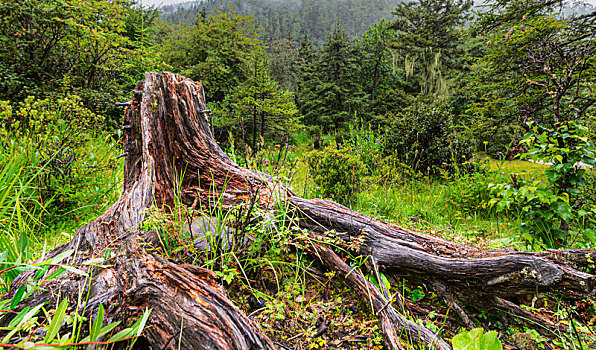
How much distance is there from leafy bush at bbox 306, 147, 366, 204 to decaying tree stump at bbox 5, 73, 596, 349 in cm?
124

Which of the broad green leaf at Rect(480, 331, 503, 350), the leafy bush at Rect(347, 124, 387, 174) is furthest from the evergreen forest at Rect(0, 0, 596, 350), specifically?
the leafy bush at Rect(347, 124, 387, 174)

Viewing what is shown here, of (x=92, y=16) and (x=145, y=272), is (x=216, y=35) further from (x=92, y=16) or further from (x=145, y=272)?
(x=145, y=272)

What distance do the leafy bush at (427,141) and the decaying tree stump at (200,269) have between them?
142 inches

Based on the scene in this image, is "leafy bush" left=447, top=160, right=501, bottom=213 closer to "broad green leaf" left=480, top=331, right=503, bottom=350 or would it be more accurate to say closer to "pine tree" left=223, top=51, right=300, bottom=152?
"broad green leaf" left=480, top=331, right=503, bottom=350

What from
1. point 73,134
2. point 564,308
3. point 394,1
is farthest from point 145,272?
point 394,1

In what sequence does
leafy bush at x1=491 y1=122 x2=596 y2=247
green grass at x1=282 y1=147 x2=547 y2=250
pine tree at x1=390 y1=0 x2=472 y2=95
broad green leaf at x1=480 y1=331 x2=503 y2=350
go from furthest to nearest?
pine tree at x1=390 y1=0 x2=472 y2=95 < green grass at x1=282 y1=147 x2=547 y2=250 < leafy bush at x1=491 y1=122 x2=596 y2=247 < broad green leaf at x1=480 y1=331 x2=503 y2=350

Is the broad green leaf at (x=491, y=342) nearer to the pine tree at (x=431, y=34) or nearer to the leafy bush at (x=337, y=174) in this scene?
the leafy bush at (x=337, y=174)

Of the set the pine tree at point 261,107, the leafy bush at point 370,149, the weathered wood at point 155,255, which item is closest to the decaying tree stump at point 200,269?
the weathered wood at point 155,255

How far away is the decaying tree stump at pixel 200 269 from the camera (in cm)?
107

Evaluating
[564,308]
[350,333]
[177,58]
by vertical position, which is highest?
[177,58]

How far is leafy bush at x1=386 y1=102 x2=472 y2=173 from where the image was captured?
5102mm

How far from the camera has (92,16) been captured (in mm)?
6012

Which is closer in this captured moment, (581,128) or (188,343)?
(188,343)

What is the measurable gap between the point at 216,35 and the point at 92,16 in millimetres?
4374
